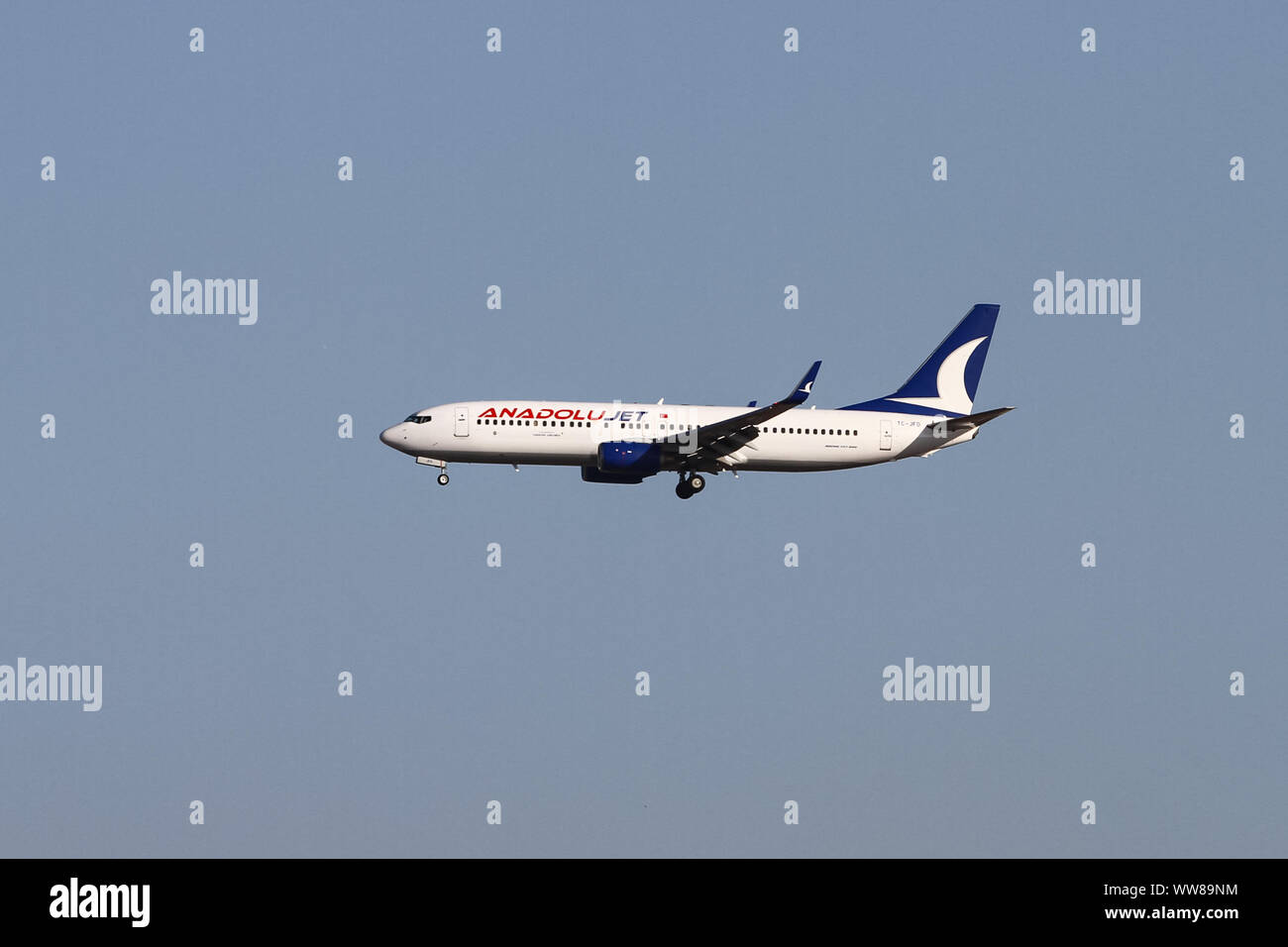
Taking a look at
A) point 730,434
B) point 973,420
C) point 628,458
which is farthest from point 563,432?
point 973,420

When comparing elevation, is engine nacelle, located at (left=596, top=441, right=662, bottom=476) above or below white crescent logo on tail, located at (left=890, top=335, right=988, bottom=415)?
below

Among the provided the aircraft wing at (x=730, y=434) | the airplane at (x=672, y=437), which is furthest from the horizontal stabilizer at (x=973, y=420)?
the aircraft wing at (x=730, y=434)

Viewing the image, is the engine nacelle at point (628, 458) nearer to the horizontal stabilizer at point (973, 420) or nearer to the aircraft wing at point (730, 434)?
the aircraft wing at point (730, 434)

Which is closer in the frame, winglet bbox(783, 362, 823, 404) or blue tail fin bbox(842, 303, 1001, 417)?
winglet bbox(783, 362, 823, 404)

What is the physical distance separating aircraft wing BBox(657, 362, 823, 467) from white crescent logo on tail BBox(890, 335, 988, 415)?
1424cm

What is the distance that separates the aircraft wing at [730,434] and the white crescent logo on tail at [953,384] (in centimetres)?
1424

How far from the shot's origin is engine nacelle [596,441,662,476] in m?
101

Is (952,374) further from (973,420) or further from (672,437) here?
(672,437)

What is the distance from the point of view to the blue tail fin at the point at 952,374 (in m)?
114

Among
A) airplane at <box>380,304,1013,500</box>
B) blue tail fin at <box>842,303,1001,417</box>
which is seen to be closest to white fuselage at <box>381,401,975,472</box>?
airplane at <box>380,304,1013,500</box>

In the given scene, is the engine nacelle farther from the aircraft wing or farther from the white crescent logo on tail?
the white crescent logo on tail
